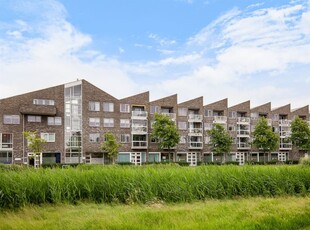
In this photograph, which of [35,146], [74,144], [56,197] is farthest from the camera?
[74,144]

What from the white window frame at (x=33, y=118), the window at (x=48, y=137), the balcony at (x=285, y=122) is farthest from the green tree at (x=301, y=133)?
the white window frame at (x=33, y=118)

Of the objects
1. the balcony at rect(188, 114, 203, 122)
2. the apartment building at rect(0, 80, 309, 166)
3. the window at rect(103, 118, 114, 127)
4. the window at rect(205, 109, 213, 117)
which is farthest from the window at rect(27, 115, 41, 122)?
the window at rect(205, 109, 213, 117)

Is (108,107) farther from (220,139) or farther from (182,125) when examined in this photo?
(220,139)

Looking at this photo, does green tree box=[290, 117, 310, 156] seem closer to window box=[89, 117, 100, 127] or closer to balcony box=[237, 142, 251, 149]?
balcony box=[237, 142, 251, 149]

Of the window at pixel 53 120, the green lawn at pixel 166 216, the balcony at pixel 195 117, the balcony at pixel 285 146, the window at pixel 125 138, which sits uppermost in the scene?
the balcony at pixel 195 117

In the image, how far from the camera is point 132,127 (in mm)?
55312

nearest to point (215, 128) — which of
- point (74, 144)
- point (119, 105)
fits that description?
point (119, 105)

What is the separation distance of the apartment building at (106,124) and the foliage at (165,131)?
3.24m

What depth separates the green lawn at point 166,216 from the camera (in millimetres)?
9414

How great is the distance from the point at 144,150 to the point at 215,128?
1218cm

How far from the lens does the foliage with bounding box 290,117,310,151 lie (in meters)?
64.1

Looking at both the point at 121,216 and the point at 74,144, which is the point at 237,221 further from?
the point at 74,144

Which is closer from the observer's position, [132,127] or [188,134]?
[132,127]

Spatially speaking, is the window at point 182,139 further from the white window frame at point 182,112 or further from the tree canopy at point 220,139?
the tree canopy at point 220,139
